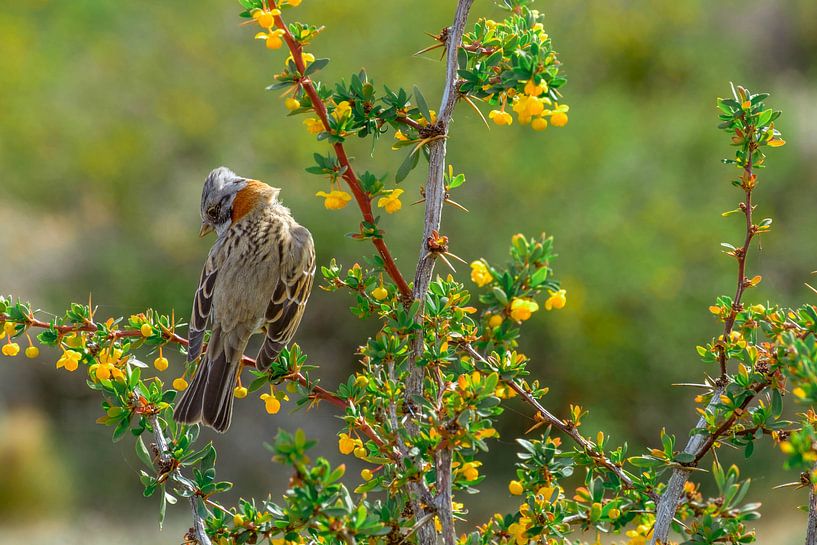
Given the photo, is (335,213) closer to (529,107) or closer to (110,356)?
(110,356)

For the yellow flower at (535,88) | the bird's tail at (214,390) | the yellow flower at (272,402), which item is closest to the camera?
the yellow flower at (535,88)

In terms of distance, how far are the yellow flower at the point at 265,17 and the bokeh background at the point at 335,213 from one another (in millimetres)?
5460

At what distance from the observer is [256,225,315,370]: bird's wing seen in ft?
12.3

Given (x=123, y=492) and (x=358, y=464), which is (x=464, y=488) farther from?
(x=123, y=492)

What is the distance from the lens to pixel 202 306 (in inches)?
154

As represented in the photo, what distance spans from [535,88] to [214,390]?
72.8 inches

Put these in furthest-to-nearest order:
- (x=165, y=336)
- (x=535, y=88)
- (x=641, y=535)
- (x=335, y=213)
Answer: (x=335, y=213)
(x=165, y=336)
(x=641, y=535)
(x=535, y=88)

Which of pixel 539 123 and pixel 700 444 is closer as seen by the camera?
pixel 539 123

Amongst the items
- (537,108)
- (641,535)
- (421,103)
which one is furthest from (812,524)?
(421,103)

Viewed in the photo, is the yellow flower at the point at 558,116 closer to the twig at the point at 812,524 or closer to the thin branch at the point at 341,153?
the thin branch at the point at 341,153

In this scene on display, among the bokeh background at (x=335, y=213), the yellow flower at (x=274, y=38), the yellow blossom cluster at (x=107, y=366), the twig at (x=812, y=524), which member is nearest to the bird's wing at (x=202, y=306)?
Answer: the yellow blossom cluster at (x=107, y=366)

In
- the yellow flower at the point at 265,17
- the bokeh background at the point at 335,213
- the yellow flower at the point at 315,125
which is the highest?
the bokeh background at the point at 335,213

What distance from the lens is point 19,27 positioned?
13.1 m

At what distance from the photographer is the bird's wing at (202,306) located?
3750 mm
